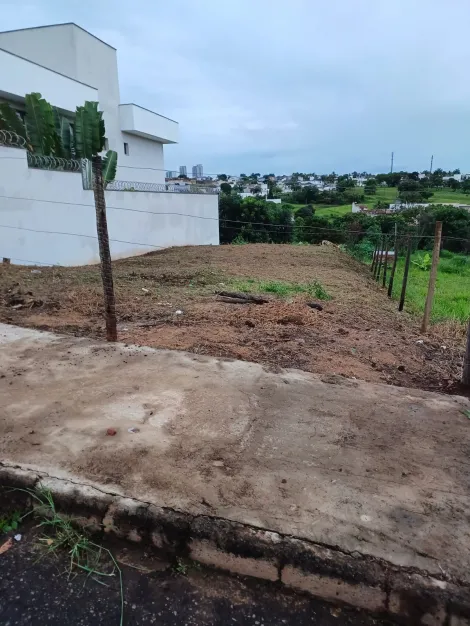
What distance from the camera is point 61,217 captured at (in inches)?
376

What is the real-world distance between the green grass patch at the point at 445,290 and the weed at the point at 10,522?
5.87 m

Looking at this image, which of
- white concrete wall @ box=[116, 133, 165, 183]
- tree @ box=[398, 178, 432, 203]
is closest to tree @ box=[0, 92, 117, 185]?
white concrete wall @ box=[116, 133, 165, 183]

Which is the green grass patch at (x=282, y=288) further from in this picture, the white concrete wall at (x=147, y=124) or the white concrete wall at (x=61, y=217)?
the white concrete wall at (x=147, y=124)

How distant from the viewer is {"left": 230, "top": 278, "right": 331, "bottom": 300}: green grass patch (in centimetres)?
716

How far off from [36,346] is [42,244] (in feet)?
21.1

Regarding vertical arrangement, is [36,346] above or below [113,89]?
below

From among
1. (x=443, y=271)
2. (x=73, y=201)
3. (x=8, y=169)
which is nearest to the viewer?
(x=8, y=169)

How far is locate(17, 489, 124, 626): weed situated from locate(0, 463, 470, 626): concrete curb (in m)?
0.04

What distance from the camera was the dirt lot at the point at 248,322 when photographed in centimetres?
378

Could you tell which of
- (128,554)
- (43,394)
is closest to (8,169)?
(43,394)

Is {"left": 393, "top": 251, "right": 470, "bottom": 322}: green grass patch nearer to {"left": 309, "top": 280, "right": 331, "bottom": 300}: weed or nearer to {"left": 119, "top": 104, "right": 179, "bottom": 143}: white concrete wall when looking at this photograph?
{"left": 309, "top": 280, "right": 331, "bottom": 300}: weed

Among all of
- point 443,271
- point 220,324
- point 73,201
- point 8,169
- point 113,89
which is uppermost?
point 113,89

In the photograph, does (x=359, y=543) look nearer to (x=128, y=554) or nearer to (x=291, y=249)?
(x=128, y=554)

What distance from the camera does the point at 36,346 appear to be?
354 cm
